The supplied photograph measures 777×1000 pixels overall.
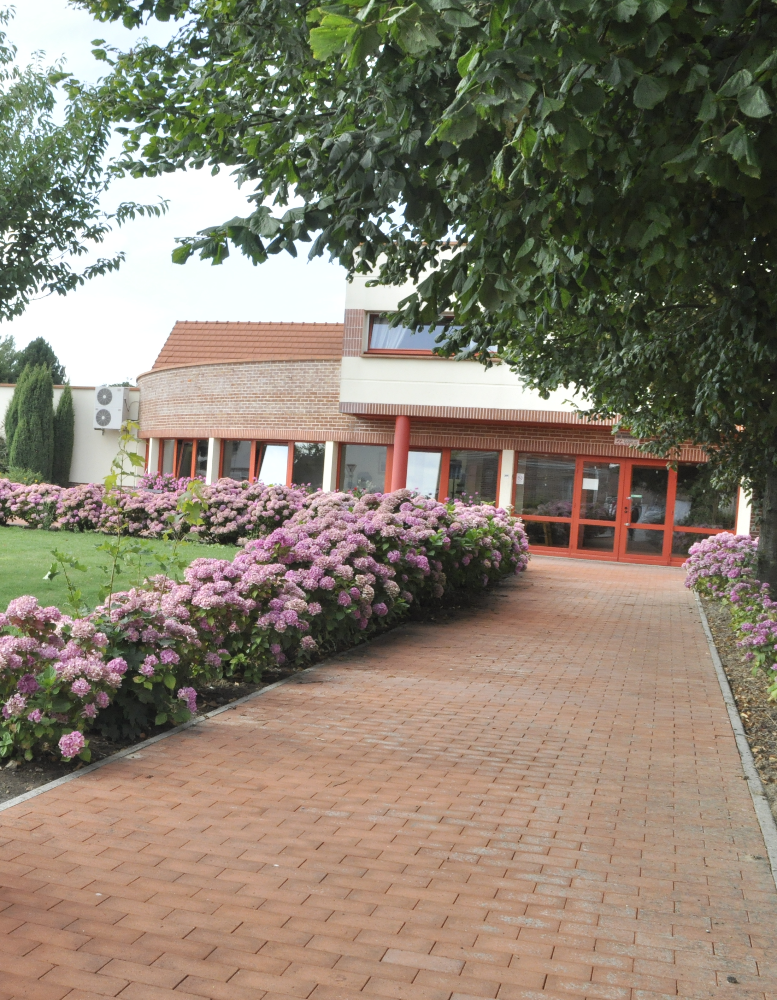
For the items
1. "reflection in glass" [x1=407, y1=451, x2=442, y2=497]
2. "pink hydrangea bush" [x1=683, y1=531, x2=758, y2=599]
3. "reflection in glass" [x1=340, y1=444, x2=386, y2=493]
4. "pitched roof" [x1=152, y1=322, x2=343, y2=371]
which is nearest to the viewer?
"pink hydrangea bush" [x1=683, y1=531, x2=758, y2=599]

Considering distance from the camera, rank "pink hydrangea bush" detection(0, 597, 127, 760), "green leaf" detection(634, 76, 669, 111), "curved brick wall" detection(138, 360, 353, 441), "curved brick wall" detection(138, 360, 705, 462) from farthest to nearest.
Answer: "curved brick wall" detection(138, 360, 353, 441), "curved brick wall" detection(138, 360, 705, 462), "pink hydrangea bush" detection(0, 597, 127, 760), "green leaf" detection(634, 76, 669, 111)

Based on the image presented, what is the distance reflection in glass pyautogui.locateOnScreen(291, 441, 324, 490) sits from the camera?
25750 mm

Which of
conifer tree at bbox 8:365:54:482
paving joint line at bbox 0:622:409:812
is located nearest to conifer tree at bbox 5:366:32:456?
conifer tree at bbox 8:365:54:482

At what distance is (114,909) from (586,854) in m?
2.06

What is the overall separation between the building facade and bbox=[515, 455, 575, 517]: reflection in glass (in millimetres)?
24

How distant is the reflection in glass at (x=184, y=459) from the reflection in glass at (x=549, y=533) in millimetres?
10321

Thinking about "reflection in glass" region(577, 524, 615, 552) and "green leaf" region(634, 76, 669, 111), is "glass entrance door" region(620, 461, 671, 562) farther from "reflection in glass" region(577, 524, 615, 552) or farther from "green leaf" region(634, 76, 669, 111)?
"green leaf" region(634, 76, 669, 111)

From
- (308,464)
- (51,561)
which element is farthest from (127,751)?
(308,464)

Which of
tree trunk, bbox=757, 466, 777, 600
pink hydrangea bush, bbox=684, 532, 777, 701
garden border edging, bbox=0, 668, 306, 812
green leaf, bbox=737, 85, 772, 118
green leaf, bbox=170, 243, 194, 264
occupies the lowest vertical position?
garden border edging, bbox=0, 668, 306, 812

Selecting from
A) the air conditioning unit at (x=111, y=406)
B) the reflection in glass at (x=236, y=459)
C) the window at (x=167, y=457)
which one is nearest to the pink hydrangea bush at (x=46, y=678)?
the reflection in glass at (x=236, y=459)

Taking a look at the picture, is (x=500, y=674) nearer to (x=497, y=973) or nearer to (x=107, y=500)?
(x=107, y=500)

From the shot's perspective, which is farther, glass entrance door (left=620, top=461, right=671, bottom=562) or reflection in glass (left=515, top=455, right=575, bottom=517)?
reflection in glass (left=515, top=455, right=575, bottom=517)

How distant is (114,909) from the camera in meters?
3.48

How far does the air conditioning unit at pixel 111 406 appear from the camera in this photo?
109 feet
